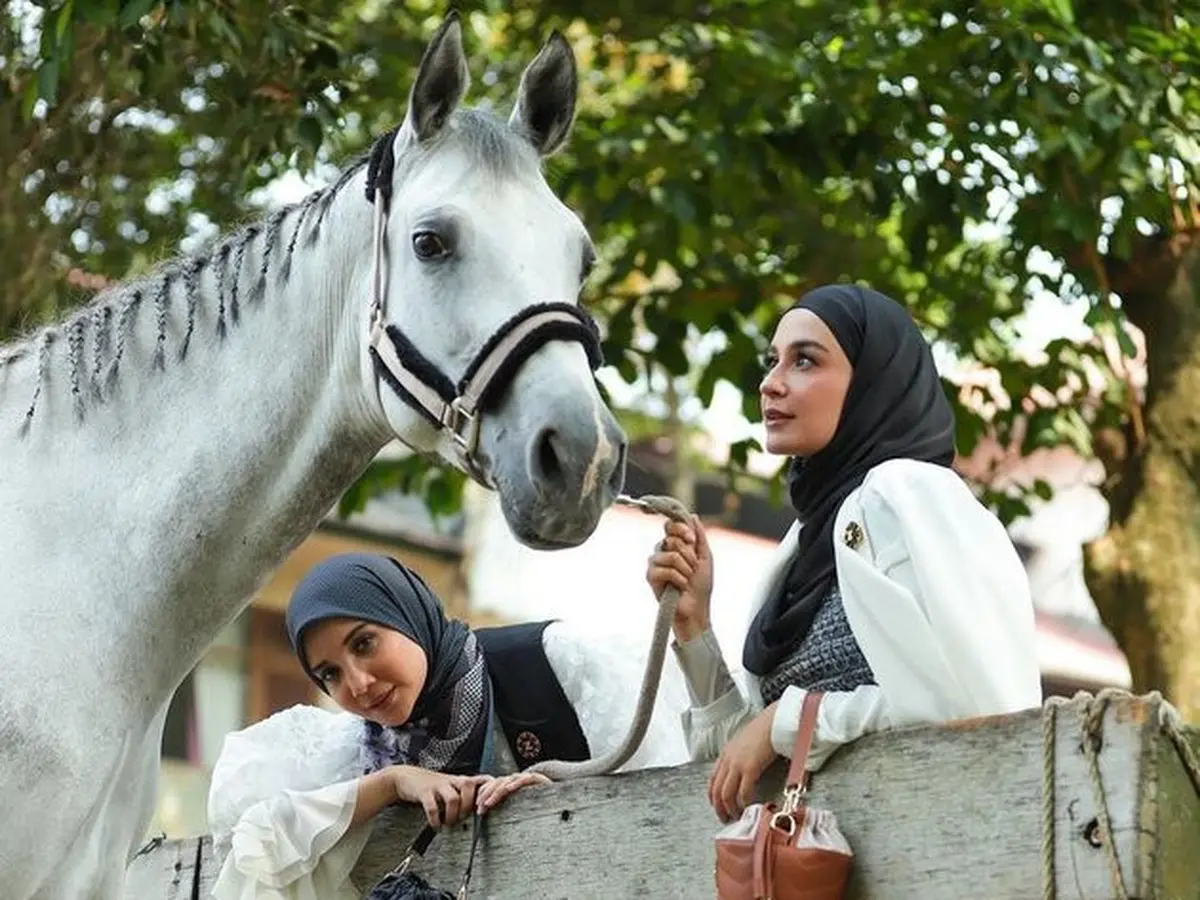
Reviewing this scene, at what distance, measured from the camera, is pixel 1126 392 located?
8.31 meters

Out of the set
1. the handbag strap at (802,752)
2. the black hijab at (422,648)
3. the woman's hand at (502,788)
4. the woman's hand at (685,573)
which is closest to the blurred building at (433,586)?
the black hijab at (422,648)

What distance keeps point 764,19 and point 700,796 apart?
5.86 m

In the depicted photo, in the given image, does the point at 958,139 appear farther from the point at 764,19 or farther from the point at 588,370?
the point at 588,370

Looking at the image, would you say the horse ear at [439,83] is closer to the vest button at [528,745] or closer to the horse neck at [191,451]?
the horse neck at [191,451]

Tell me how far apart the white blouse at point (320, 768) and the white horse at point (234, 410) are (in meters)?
0.24

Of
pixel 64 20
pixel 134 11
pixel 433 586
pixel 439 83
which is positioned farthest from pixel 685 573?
pixel 433 586

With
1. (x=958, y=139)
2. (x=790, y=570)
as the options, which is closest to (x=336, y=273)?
(x=790, y=570)

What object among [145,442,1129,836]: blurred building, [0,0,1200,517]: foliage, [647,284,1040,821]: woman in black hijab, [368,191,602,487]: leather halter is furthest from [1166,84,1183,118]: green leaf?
[145,442,1129,836]: blurred building

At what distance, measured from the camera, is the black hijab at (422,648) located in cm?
423

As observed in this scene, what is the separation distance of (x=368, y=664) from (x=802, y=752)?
1167 millimetres

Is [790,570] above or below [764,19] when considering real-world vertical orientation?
above

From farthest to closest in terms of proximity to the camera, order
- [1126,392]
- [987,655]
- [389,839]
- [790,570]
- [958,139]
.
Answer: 1. [1126,392]
2. [958,139]
3. [389,839]
4. [790,570]
5. [987,655]

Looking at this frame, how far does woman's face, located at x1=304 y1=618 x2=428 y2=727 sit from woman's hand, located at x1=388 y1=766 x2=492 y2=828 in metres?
0.19

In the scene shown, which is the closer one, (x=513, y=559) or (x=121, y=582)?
(x=121, y=582)
